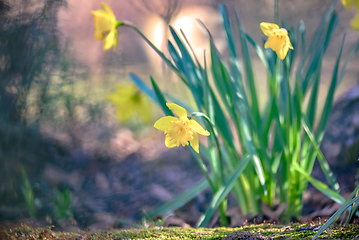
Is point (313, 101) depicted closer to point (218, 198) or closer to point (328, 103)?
point (328, 103)

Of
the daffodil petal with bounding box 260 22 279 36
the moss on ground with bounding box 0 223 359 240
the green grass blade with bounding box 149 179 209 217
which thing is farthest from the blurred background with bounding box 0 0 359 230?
the daffodil petal with bounding box 260 22 279 36

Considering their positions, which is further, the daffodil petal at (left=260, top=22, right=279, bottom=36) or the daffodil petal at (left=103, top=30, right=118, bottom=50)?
the daffodil petal at (left=103, top=30, right=118, bottom=50)

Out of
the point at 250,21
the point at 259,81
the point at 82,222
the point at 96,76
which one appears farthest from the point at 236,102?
the point at 250,21

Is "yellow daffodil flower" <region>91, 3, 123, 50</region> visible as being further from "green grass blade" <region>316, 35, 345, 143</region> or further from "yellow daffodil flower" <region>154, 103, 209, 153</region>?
"green grass blade" <region>316, 35, 345, 143</region>

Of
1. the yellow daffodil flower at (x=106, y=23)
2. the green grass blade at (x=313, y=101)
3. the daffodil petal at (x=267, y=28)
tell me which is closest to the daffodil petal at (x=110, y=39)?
the yellow daffodil flower at (x=106, y=23)

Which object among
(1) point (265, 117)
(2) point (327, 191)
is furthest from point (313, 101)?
(2) point (327, 191)

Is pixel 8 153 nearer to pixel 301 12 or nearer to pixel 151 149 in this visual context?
pixel 151 149

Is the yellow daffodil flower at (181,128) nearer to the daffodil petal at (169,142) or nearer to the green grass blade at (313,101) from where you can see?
the daffodil petal at (169,142)

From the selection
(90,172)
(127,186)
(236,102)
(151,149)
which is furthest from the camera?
(151,149)
